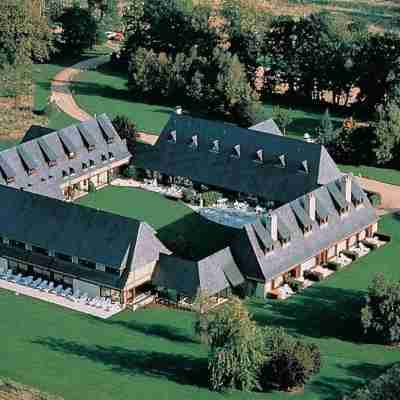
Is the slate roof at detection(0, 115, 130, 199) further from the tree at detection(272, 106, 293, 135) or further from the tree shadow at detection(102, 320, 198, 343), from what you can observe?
the tree shadow at detection(102, 320, 198, 343)

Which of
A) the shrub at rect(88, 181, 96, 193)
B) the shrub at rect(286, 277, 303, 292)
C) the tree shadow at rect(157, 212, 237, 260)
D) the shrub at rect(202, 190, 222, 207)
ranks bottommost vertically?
the shrub at rect(286, 277, 303, 292)

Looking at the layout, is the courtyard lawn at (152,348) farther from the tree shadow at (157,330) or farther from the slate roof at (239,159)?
the slate roof at (239,159)

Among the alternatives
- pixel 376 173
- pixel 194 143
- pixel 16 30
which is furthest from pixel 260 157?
pixel 16 30

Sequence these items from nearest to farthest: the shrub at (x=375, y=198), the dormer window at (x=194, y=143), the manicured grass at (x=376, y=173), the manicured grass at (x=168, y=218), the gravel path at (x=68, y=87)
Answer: the manicured grass at (x=168, y=218) → the shrub at (x=375, y=198) → the dormer window at (x=194, y=143) → the manicured grass at (x=376, y=173) → the gravel path at (x=68, y=87)

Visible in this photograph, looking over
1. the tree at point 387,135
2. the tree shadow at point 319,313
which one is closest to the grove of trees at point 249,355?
the tree shadow at point 319,313

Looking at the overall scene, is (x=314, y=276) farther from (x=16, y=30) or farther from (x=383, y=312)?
(x=16, y=30)

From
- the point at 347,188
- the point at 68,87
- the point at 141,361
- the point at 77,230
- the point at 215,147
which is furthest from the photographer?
the point at 68,87

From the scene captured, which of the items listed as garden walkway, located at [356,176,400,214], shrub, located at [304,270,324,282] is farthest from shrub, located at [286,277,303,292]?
→ garden walkway, located at [356,176,400,214]
